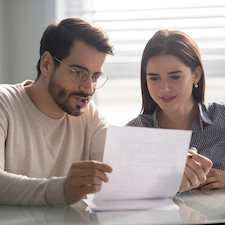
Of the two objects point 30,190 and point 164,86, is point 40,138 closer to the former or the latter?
point 30,190

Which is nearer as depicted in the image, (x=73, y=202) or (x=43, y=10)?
(x=73, y=202)

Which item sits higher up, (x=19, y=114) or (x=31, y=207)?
(x=19, y=114)

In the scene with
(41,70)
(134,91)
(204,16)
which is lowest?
(134,91)

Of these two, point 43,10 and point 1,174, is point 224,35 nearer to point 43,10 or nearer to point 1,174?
point 43,10

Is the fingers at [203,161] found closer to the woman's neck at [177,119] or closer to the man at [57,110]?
the man at [57,110]

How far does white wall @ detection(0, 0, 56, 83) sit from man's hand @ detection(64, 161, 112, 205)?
6.35 ft

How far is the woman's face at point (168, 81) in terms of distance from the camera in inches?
63.3

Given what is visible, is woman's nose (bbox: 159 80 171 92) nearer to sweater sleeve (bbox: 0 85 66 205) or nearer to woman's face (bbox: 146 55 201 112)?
woman's face (bbox: 146 55 201 112)

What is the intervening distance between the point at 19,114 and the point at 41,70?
23 cm

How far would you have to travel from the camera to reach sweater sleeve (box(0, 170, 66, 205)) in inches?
38.8

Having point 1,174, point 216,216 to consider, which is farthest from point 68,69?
point 216,216

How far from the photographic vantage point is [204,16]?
8.82ft

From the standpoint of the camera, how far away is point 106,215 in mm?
913

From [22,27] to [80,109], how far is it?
5.14 feet
